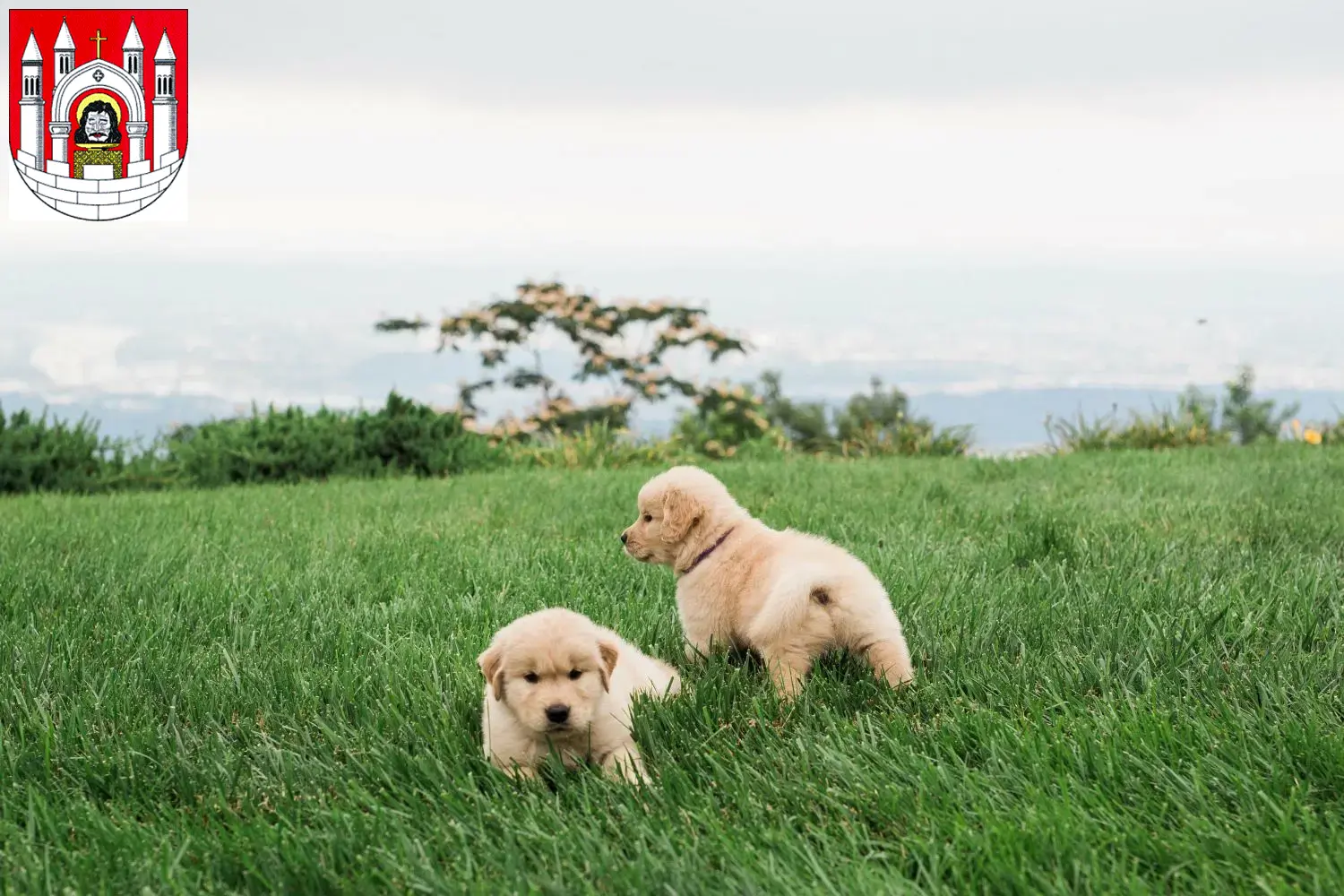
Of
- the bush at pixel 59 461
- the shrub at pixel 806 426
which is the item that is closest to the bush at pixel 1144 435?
the shrub at pixel 806 426

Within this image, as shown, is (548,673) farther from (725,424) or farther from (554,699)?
(725,424)

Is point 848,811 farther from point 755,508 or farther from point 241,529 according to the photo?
point 241,529

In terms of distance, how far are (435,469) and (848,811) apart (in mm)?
9911

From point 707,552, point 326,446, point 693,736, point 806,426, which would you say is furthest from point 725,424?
point 693,736

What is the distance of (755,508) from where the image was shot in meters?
6.78

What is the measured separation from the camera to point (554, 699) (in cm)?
240

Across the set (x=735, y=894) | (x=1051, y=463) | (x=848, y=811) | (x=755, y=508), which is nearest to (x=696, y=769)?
(x=848, y=811)

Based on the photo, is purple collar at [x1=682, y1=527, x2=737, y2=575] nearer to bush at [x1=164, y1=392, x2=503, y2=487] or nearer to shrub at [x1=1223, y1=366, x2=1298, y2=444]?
bush at [x1=164, y1=392, x2=503, y2=487]

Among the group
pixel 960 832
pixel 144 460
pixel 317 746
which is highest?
pixel 960 832

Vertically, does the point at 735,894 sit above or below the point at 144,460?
above

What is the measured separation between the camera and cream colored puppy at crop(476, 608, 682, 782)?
2422mm

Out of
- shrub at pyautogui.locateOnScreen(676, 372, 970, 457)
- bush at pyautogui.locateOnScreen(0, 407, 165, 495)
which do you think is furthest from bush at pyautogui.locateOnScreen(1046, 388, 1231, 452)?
bush at pyautogui.locateOnScreen(0, 407, 165, 495)

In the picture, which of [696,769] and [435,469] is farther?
[435,469]

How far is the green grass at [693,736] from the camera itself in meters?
2.03
